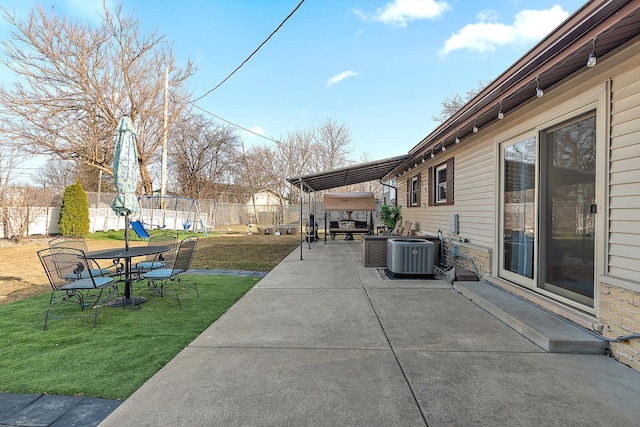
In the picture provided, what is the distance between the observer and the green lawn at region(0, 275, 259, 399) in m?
2.36

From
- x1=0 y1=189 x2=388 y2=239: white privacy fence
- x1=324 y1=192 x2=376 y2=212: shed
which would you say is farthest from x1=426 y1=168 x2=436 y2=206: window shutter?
x1=0 y1=189 x2=388 y2=239: white privacy fence

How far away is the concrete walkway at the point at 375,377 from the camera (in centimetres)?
190

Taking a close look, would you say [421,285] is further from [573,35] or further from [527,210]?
[573,35]

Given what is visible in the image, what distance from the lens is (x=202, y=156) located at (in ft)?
93.5

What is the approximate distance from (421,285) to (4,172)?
51.7ft

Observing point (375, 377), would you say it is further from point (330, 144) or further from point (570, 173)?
point (330, 144)

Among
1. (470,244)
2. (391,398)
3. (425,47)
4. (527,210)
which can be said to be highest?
(425,47)

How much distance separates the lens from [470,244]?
575 centimetres

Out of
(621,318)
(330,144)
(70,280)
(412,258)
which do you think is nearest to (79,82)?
(70,280)

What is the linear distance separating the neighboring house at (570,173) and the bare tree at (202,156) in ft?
87.1

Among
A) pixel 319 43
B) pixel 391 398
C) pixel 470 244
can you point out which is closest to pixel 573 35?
pixel 391 398

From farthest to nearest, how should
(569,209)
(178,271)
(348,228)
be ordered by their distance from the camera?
(348,228) < (178,271) < (569,209)

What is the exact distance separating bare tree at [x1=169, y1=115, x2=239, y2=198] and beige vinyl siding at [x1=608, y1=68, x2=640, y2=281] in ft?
93.9

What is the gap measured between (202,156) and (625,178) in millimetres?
29623
